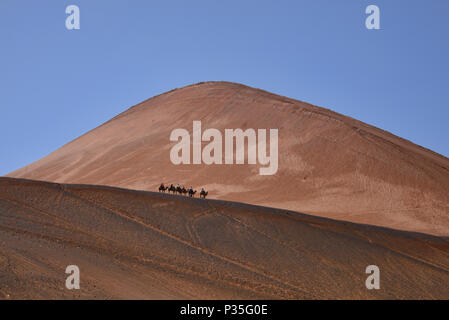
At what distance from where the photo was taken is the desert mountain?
37.2 meters

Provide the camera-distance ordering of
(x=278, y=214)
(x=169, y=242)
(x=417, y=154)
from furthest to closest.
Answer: (x=417, y=154) < (x=278, y=214) < (x=169, y=242)

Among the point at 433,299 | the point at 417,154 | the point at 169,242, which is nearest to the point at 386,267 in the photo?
the point at 433,299

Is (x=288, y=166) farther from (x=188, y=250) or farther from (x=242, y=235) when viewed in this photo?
(x=188, y=250)

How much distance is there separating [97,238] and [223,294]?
466cm

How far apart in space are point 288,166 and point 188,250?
82.2 feet

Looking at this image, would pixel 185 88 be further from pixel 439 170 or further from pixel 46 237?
pixel 46 237

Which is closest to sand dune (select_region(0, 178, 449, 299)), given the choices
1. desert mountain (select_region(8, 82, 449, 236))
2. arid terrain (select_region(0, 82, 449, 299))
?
arid terrain (select_region(0, 82, 449, 299))

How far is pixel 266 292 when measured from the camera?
16.3 meters

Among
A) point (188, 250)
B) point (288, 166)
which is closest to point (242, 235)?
point (188, 250)

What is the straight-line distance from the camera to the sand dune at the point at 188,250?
15.1 meters

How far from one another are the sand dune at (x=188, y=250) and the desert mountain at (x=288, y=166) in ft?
38.7

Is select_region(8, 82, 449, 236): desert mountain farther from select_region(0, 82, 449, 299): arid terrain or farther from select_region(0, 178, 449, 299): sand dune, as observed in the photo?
select_region(0, 178, 449, 299): sand dune

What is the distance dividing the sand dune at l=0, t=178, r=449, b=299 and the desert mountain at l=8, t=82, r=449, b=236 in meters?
11.8
